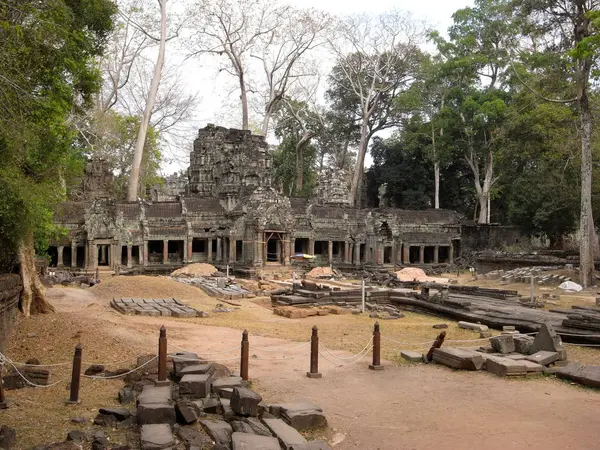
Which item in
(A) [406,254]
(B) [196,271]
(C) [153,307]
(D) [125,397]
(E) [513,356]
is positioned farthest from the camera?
(A) [406,254]

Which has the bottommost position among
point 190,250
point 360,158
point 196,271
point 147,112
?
point 196,271

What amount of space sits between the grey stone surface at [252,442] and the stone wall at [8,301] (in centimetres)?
608

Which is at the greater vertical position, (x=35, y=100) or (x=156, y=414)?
(x=35, y=100)

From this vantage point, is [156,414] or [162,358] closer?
[156,414]

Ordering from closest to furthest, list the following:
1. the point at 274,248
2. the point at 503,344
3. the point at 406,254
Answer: the point at 503,344 → the point at 274,248 → the point at 406,254

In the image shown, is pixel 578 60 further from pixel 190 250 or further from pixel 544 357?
pixel 190 250

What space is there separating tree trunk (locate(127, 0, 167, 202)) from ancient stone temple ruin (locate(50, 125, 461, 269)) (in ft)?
6.22

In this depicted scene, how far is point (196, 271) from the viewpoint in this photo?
31312mm

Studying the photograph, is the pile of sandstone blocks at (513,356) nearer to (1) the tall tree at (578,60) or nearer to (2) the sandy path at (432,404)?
(2) the sandy path at (432,404)

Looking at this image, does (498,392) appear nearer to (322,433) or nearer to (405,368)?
(405,368)

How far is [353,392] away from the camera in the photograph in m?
9.06

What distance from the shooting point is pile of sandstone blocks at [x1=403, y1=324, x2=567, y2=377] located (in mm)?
10141

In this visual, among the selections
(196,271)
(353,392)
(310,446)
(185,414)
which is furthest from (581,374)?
(196,271)

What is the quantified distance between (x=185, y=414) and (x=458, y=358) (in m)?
5.95
